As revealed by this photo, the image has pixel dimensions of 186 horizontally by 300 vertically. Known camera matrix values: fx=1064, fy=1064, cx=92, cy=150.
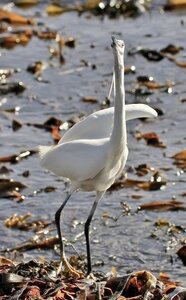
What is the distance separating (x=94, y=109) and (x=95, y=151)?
3740mm

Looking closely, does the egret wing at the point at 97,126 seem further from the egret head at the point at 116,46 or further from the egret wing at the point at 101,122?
the egret head at the point at 116,46

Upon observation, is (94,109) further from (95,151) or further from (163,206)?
(95,151)

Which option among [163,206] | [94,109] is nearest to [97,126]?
[163,206]

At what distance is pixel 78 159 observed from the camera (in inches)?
260

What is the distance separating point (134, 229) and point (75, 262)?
75cm

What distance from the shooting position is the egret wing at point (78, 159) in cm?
649

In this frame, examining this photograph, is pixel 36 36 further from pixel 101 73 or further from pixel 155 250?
pixel 155 250

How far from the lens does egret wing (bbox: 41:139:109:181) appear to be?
21.3 ft

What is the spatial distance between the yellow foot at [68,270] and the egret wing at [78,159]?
53 centimetres

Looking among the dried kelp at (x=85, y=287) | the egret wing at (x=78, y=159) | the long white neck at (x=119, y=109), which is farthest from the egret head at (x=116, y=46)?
the dried kelp at (x=85, y=287)

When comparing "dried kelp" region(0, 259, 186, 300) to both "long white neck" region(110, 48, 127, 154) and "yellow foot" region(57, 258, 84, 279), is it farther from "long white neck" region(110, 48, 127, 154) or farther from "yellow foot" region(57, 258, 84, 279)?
"long white neck" region(110, 48, 127, 154)

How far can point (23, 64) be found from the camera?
11844mm

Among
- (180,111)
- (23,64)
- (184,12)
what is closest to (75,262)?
(180,111)

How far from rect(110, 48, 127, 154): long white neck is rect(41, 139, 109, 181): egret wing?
0.12 metres
